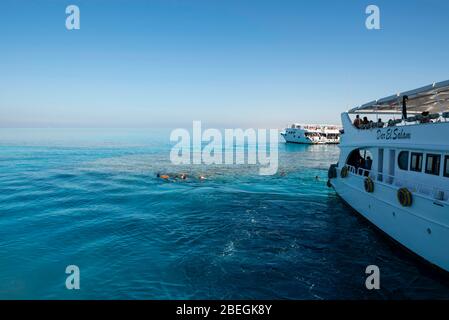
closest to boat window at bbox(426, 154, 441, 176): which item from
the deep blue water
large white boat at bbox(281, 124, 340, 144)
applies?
the deep blue water

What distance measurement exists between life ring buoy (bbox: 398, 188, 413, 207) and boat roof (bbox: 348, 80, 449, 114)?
503 centimetres

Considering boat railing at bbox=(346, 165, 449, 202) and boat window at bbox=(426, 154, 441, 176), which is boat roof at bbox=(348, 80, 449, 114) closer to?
boat window at bbox=(426, 154, 441, 176)

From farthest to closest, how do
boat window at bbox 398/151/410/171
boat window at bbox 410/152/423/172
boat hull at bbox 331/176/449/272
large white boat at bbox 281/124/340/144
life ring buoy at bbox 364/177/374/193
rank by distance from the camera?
large white boat at bbox 281/124/340/144 → life ring buoy at bbox 364/177/374/193 → boat window at bbox 398/151/410/171 → boat window at bbox 410/152/423/172 → boat hull at bbox 331/176/449/272

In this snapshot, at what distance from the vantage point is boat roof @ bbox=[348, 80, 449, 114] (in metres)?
15.1

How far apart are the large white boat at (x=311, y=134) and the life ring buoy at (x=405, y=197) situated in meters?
114

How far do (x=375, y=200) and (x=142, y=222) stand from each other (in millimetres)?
14420

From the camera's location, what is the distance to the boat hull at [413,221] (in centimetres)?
1167

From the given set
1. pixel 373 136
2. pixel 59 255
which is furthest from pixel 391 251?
pixel 59 255

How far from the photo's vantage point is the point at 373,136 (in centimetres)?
1938

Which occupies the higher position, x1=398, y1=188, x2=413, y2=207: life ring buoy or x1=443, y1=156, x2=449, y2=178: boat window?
x1=443, y1=156, x2=449, y2=178: boat window

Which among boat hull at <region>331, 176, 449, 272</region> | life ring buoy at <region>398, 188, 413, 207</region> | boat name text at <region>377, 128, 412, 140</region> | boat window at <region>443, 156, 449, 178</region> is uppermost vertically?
boat name text at <region>377, 128, 412, 140</region>

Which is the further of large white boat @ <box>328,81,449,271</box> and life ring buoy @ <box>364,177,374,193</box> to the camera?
life ring buoy @ <box>364,177,374,193</box>

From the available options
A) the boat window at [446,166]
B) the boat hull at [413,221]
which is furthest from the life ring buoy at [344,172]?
the boat window at [446,166]
